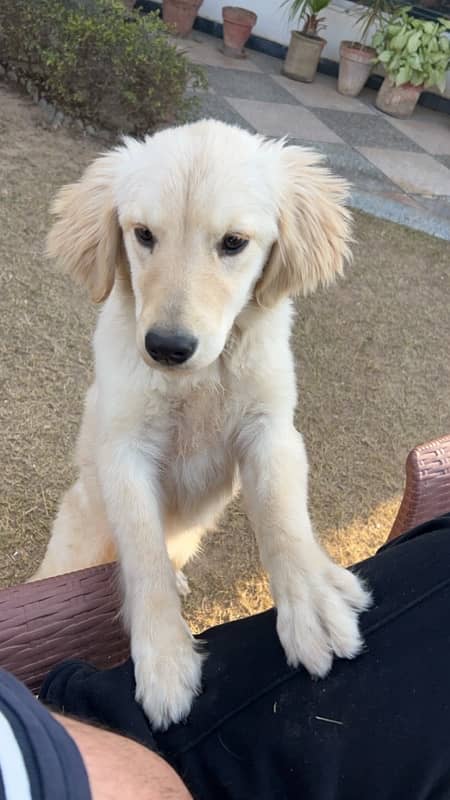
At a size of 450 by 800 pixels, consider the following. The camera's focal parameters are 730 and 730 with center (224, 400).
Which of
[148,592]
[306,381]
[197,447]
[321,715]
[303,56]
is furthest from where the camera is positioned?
[303,56]

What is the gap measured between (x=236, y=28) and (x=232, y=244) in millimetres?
6144

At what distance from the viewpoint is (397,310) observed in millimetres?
3826

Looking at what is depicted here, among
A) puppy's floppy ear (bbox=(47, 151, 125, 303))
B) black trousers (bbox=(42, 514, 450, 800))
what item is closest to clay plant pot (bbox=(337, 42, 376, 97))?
puppy's floppy ear (bbox=(47, 151, 125, 303))

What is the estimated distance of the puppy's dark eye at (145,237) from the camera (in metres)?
1.63

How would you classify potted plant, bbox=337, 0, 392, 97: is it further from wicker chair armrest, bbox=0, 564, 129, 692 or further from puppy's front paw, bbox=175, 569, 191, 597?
wicker chair armrest, bbox=0, 564, 129, 692

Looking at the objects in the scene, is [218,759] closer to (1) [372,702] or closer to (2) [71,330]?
(1) [372,702]

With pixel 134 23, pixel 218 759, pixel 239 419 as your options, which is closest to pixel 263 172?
pixel 239 419

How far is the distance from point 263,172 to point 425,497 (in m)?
0.85

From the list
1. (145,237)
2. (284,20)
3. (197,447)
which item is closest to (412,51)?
(284,20)

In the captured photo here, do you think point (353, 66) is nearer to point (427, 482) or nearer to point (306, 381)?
point (306, 381)

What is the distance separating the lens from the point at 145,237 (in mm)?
1651

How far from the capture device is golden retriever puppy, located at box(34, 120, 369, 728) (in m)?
1.47

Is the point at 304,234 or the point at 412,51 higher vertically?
the point at 412,51

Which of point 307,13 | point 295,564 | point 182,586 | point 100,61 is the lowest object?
point 182,586
